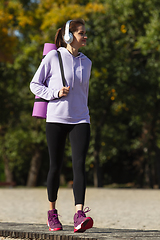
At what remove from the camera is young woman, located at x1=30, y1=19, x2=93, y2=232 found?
13.8ft

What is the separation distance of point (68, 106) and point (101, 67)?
53.3 feet

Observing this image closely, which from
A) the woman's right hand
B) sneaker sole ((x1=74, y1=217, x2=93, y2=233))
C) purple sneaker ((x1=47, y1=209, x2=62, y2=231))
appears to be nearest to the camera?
sneaker sole ((x1=74, y1=217, x2=93, y2=233))

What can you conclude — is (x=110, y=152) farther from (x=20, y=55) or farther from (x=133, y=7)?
(x=133, y=7)

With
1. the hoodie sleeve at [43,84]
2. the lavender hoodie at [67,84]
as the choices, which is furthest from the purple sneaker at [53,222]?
the hoodie sleeve at [43,84]

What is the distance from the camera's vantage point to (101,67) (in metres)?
20.3

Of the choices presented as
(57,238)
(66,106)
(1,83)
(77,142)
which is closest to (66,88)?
(66,106)

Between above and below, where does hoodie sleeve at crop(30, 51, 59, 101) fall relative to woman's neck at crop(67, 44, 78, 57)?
below

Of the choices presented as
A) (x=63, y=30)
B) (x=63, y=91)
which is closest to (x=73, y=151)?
(x=63, y=91)

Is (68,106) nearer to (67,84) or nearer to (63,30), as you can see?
(67,84)

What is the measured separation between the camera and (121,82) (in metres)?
20.6

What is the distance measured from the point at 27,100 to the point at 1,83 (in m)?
2.17

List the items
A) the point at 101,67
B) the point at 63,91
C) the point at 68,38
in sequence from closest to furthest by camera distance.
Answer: the point at 63,91 < the point at 68,38 < the point at 101,67

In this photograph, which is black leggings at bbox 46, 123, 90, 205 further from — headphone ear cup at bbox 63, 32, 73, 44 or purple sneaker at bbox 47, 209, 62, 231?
headphone ear cup at bbox 63, 32, 73, 44

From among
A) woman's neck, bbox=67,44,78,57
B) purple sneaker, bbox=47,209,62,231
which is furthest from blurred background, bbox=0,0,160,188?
purple sneaker, bbox=47,209,62,231
